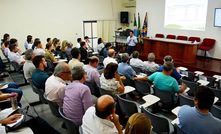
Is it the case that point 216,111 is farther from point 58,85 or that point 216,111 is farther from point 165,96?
point 58,85

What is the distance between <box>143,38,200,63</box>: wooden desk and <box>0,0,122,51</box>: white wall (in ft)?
13.7

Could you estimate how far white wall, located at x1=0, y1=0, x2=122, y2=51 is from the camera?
8.34 metres

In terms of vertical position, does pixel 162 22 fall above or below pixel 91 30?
above

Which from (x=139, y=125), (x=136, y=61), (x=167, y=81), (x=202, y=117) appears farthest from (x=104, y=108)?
(x=136, y=61)

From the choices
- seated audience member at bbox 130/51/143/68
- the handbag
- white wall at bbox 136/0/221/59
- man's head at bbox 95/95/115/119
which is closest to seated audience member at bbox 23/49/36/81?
the handbag

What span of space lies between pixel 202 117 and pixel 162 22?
333 inches

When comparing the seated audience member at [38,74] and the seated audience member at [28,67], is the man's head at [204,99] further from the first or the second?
the seated audience member at [28,67]

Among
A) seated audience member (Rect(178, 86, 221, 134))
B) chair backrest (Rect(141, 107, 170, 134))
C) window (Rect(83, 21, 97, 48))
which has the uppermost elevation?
window (Rect(83, 21, 97, 48))

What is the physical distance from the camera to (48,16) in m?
9.32

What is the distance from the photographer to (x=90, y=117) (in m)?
1.74

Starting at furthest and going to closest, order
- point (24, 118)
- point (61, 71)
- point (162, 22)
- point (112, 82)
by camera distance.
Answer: point (162, 22)
point (112, 82)
point (61, 71)
point (24, 118)

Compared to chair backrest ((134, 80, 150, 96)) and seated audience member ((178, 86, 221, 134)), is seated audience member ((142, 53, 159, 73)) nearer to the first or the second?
chair backrest ((134, 80, 150, 96))

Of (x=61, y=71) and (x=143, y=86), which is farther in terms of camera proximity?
(x=143, y=86)

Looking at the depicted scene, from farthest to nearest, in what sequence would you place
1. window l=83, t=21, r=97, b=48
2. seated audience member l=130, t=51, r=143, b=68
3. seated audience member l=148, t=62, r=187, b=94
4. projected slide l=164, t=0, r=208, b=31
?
window l=83, t=21, r=97, b=48
projected slide l=164, t=0, r=208, b=31
seated audience member l=130, t=51, r=143, b=68
seated audience member l=148, t=62, r=187, b=94
